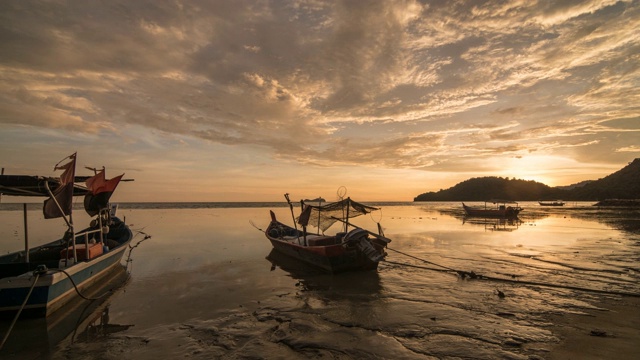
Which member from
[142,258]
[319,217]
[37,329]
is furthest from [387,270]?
[142,258]

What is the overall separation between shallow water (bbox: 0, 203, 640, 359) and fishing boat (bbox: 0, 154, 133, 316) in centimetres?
144

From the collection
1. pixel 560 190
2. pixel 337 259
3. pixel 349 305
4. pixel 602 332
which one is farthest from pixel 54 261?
pixel 560 190

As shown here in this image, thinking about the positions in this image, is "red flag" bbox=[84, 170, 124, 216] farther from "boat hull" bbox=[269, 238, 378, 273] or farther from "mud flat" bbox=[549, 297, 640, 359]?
"mud flat" bbox=[549, 297, 640, 359]

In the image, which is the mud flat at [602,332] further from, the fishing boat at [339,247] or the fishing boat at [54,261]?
the fishing boat at [54,261]

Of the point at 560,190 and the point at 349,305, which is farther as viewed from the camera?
the point at 560,190

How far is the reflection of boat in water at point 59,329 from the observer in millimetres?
7816

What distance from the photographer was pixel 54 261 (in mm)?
11383

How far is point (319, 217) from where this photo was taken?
18359mm

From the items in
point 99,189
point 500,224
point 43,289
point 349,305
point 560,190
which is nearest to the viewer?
point 43,289

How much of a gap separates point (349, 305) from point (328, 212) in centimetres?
777

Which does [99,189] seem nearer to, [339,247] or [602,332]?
[339,247]

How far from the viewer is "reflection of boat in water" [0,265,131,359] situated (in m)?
7.82

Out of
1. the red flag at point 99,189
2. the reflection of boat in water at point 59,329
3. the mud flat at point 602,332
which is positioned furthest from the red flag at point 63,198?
the mud flat at point 602,332

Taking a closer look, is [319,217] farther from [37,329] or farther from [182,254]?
[37,329]
